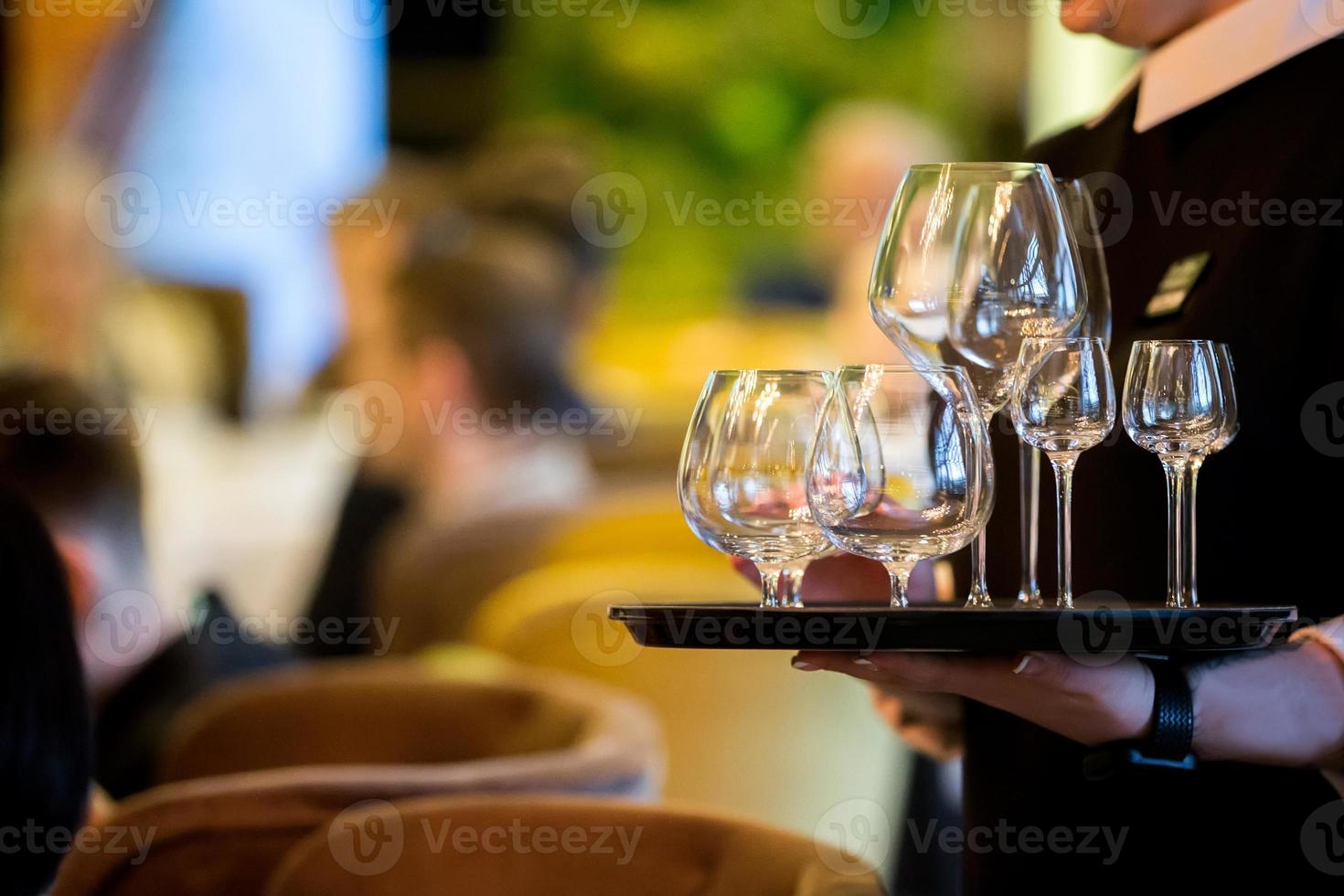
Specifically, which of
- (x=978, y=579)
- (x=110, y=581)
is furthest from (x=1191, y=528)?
(x=110, y=581)

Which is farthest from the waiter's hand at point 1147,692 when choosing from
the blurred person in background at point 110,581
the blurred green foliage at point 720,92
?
the blurred green foliage at point 720,92

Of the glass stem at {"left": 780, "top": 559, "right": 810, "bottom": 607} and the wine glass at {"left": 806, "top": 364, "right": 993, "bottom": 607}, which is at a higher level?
the wine glass at {"left": 806, "top": 364, "right": 993, "bottom": 607}

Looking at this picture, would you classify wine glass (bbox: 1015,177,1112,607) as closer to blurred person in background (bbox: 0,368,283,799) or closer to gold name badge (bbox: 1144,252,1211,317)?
gold name badge (bbox: 1144,252,1211,317)

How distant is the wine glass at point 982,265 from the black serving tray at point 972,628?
0.13m

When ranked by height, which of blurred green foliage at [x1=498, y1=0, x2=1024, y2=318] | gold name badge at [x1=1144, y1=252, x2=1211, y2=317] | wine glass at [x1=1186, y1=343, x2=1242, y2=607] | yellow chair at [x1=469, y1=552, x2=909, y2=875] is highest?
blurred green foliage at [x1=498, y1=0, x2=1024, y2=318]

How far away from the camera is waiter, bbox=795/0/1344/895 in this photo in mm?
868

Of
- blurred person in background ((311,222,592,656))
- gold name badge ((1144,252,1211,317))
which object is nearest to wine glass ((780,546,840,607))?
gold name badge ((1144,252,1211,317))

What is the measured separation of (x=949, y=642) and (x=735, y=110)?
175 inches

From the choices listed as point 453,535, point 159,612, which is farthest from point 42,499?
point 453,535

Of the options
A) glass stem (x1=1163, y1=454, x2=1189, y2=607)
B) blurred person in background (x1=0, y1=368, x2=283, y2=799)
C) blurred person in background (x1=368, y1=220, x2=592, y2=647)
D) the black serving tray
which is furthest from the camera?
blurred person in background (x1=368, y1=220, x2=592, y2=647)

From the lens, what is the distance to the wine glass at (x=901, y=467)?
0.80 metres

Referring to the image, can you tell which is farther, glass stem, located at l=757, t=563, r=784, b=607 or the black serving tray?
glass stem, located at l=757, t=563, r=784, b=607

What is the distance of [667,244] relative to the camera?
5020 millimetres

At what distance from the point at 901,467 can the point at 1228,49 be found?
1.32ft
